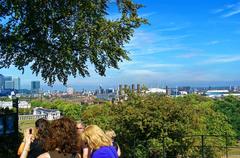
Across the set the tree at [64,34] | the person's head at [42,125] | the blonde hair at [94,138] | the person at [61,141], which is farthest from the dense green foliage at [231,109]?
the person at [61,141]

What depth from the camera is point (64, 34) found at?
61.6 feet

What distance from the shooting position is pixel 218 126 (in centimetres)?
6419

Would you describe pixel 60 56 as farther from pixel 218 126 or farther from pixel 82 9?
pixel 218 126

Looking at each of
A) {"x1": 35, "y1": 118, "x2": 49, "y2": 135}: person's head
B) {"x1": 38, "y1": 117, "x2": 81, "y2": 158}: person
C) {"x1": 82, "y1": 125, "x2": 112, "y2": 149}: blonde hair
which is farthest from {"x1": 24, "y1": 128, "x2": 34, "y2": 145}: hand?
{"x1": 38, "y1": 117, "x2": 81, "y2": 158}: person

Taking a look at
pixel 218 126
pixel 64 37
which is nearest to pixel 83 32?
pixel 64 37

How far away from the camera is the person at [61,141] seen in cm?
541

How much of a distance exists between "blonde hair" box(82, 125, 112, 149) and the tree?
1135cm

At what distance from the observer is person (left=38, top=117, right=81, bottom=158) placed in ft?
17.7

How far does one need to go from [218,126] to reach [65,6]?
48921 millimetres

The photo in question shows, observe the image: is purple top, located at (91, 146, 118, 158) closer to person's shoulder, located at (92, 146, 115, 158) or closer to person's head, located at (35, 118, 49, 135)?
person's shoulder, located at (92, 146, 115, 158)

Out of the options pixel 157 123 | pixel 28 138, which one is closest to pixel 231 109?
pixel 157 123

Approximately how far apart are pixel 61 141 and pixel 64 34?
13.6m

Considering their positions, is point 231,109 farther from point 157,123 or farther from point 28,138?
point 28,138

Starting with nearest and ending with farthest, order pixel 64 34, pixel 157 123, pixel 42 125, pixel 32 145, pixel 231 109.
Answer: pixel 42 125, pixel 32 145, pixel 64 34, pixel 157 123, pixel 231 109
